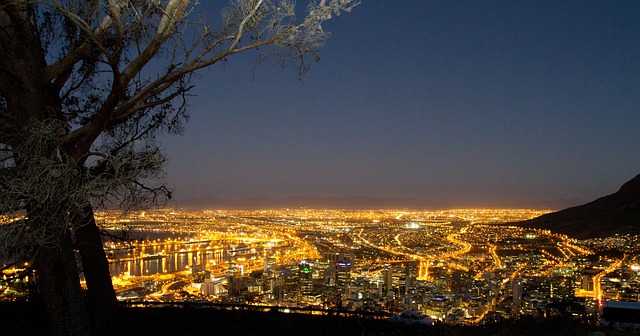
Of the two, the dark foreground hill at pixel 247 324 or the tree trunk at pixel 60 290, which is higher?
the tree trunk at pixel 60 290

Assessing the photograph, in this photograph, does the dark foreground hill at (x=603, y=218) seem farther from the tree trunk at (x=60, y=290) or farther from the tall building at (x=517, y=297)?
the tree trunk at (x=60, y=290)

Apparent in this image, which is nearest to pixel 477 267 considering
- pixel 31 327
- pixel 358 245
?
pixel 358 245

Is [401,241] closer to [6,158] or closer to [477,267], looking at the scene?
[477,267]

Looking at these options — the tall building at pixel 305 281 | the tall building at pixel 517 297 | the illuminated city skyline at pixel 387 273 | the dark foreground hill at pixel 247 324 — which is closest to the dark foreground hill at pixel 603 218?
the illuminated city skyline at pixel 387 273

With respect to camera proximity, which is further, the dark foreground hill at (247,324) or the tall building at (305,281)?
the tall building at (305,281)

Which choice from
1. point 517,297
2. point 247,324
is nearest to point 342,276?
point 517,297

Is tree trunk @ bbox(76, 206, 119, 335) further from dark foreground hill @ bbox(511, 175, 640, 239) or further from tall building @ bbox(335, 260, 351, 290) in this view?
dark foreground hill @ bbox(511, 175, 640, 239)
